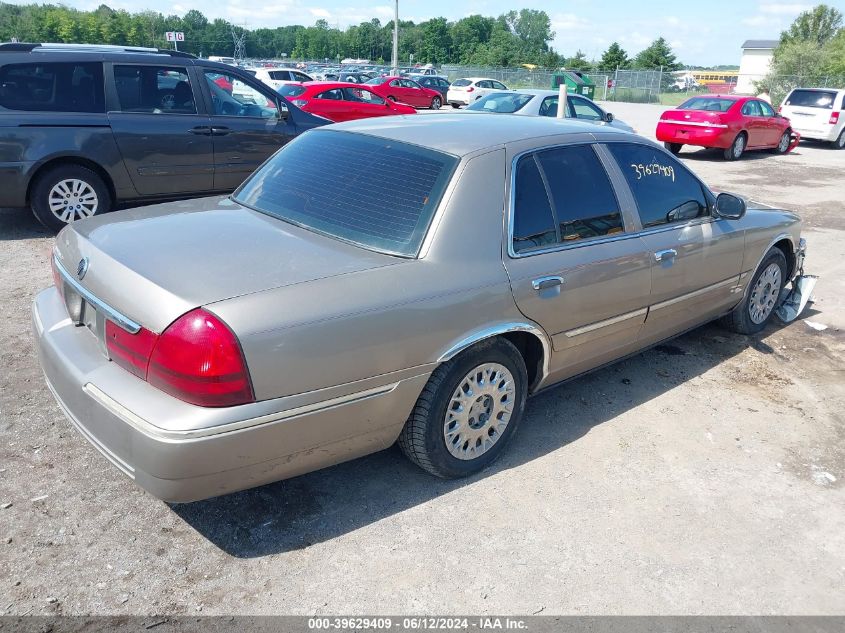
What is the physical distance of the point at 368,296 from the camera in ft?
9.37

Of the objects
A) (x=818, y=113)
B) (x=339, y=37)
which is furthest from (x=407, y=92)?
(x=339, y=37)

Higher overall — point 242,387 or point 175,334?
point 175,334

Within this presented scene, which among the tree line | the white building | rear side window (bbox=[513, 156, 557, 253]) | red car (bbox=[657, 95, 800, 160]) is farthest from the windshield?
the white building

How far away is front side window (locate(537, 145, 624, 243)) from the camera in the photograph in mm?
3695

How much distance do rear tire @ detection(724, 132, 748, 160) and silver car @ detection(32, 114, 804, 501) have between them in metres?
13.6

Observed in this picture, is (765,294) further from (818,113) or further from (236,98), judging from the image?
(818,113)

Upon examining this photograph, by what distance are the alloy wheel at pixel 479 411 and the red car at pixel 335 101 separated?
1484 cm

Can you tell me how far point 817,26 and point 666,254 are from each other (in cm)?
6600

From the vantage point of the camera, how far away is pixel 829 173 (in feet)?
51.7

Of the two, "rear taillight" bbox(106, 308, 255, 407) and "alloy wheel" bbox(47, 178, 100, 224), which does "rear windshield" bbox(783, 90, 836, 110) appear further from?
"rear taillight" bbox(106, 308, 255, 407)

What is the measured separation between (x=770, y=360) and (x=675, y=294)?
55.8 inches

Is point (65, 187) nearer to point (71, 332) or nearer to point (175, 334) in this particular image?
point (71, 332)

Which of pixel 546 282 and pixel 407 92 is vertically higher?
pixel 407 92

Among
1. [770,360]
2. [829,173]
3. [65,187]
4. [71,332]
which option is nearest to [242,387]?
[71,332]
